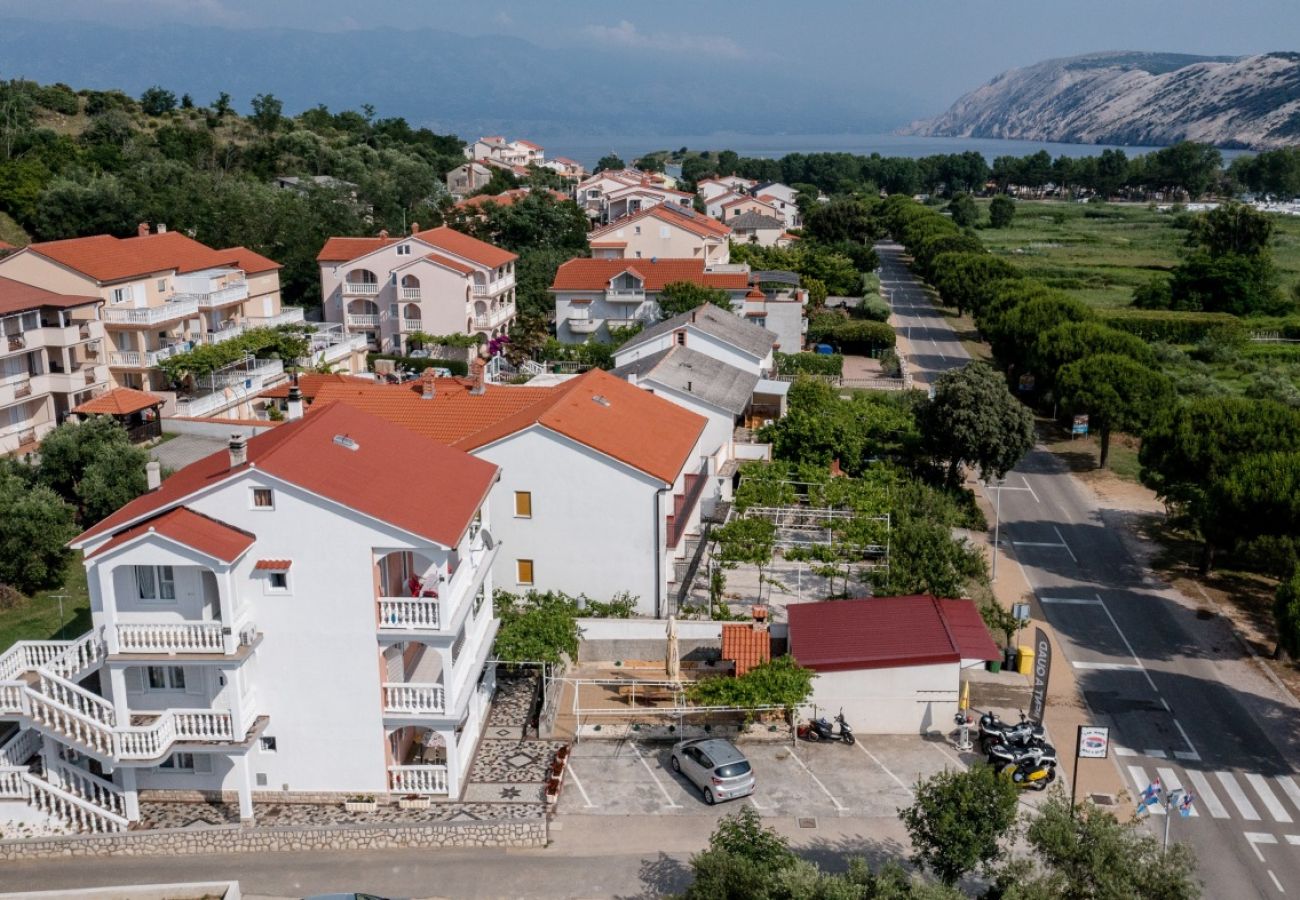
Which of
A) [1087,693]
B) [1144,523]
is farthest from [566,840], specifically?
[1144,523]

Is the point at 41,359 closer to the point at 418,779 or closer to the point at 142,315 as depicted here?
the point at 142,315

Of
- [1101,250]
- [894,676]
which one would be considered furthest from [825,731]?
[1101,250]

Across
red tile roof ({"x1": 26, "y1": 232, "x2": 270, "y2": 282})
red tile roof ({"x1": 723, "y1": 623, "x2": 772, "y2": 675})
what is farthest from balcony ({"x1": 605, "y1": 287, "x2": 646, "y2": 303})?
red tile roof ({"x1": 723, "y1": 623, "x2": 772, "y2": 675})

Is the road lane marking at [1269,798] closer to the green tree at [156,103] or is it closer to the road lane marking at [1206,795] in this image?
the road lane marking at [1206,795]

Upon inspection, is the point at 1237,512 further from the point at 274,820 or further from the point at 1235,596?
the point at 274,820

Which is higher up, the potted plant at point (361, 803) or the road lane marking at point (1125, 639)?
the potted plant at point (361, 803)

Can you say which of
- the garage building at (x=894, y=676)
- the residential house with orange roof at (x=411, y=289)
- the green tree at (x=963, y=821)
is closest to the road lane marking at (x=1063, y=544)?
the garage building at (x=894, y=676)
